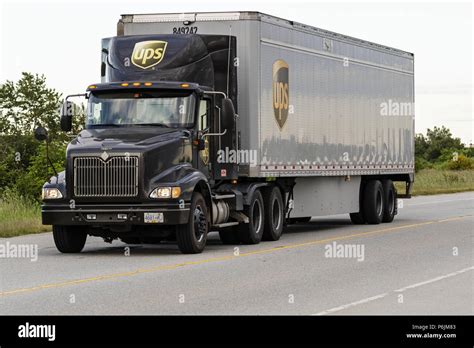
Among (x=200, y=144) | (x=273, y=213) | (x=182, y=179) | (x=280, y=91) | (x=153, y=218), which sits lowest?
(x=273, y=213)

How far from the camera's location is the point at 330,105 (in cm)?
2631

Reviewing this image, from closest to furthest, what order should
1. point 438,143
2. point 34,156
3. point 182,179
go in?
point 182,179, point 34,156, point 438,143

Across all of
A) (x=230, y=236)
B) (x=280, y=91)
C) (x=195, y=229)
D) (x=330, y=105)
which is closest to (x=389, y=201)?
(x=330, y=105)

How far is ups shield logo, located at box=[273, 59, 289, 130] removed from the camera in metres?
23.0

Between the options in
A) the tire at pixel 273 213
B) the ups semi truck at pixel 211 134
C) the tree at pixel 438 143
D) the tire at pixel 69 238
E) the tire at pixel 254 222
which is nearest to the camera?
the ups semi truck at pixel 211 134

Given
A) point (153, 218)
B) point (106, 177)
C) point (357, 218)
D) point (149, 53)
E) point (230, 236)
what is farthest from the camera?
point (357, 218)

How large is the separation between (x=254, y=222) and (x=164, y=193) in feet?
12.4

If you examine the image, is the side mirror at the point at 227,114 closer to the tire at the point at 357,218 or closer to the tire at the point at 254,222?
the tire at the point at 254,222

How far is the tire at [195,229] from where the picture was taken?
62.7 ft

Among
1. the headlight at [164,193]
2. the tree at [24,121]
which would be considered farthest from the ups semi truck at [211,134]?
the tree at [24,121]

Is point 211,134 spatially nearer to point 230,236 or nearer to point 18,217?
point 230,236

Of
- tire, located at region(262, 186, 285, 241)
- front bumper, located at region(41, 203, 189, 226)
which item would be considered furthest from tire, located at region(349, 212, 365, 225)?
front bumper, located at region(41, 203, 189, 226)

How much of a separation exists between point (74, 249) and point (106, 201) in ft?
4.69

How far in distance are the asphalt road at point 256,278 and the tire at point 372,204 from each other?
197 inches
